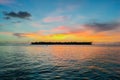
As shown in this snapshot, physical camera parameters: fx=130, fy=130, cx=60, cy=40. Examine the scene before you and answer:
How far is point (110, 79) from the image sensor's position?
1677 cm

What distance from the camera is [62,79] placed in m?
16.7

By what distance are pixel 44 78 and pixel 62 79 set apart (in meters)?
2.42

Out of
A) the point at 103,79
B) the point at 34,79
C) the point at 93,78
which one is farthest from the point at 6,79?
the point at 103,79

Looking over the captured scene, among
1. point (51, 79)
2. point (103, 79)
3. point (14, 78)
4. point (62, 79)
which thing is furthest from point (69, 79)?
point (14, 78)

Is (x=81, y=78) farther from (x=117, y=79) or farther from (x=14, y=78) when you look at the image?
(x=14, y=78)

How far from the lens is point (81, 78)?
56.3 feet

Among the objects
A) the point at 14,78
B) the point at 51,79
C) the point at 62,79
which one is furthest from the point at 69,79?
the point at 14,78

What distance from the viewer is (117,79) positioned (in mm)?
16719

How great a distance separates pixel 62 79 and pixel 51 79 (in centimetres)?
142

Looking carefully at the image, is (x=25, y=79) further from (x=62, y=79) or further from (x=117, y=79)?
(x=117, y=79)

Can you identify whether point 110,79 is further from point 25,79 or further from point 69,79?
point 25,79

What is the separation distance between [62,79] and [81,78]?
2.56 meters

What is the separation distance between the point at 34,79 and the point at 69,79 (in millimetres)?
4503

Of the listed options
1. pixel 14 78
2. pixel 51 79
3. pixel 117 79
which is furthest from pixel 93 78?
pixel 14 78
